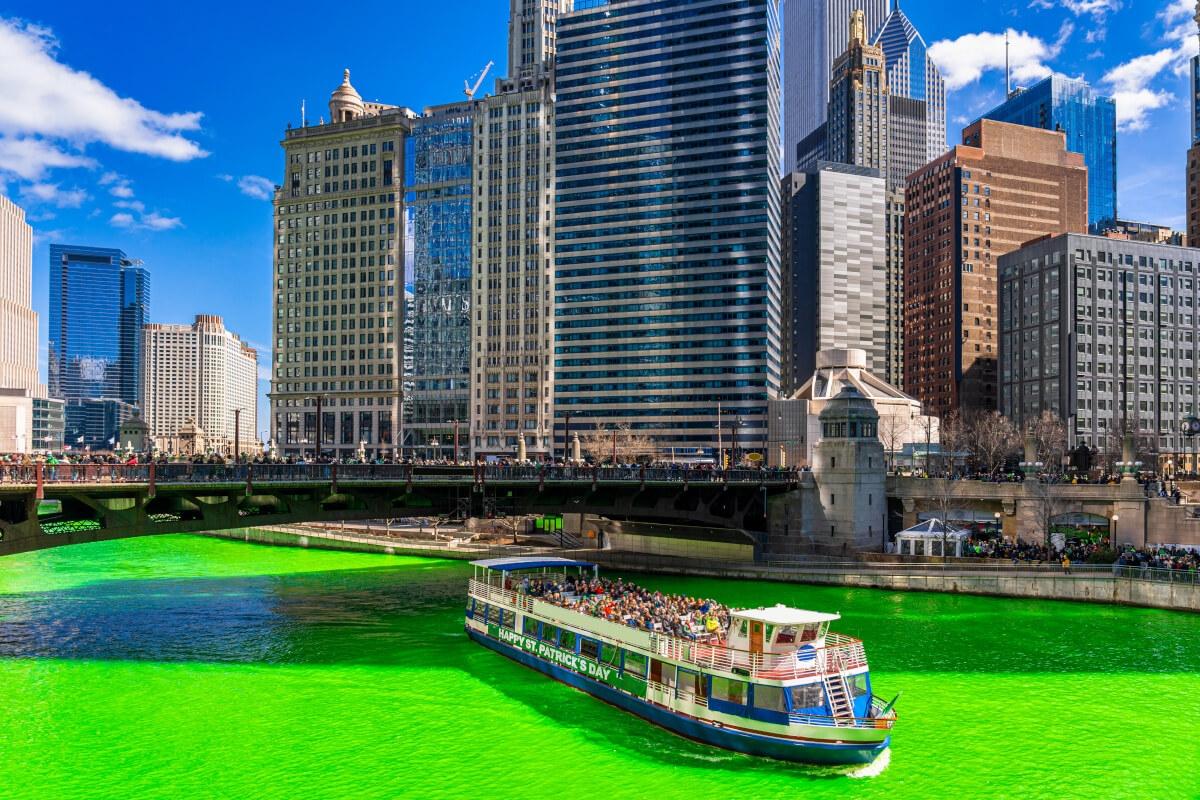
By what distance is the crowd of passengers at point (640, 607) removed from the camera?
4256cm

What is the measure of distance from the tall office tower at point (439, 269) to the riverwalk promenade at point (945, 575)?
93.1 meters

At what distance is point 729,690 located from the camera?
124ft

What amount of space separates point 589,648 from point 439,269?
149 metres

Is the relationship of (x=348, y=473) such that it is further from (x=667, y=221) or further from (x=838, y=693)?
(x=667, y=221)

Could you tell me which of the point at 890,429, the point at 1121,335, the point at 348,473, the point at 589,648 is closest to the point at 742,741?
the point at 589,648

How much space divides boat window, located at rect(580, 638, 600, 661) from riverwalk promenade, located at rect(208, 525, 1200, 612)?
33689mm

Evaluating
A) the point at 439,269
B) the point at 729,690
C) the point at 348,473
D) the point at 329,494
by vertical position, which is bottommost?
the point at 729,690

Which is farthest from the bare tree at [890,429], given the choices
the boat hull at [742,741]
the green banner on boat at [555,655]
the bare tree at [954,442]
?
the boat hull at [742,741]

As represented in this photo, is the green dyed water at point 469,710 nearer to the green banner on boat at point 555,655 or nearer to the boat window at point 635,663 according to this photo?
the green banner on boat at point 555,655

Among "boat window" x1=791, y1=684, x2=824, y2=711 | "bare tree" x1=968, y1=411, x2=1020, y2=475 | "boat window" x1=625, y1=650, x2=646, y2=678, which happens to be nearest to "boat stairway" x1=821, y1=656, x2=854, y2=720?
"boat window" x1=791, y1=684, x2=824, y2=711

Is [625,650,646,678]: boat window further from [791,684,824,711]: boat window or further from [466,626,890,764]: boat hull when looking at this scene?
[791,684,824,711]: boat window

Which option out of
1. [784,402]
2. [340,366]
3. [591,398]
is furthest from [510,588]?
[340,366]

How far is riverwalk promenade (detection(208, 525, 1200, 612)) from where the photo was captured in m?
63.3

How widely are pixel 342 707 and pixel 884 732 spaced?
2393 cm
